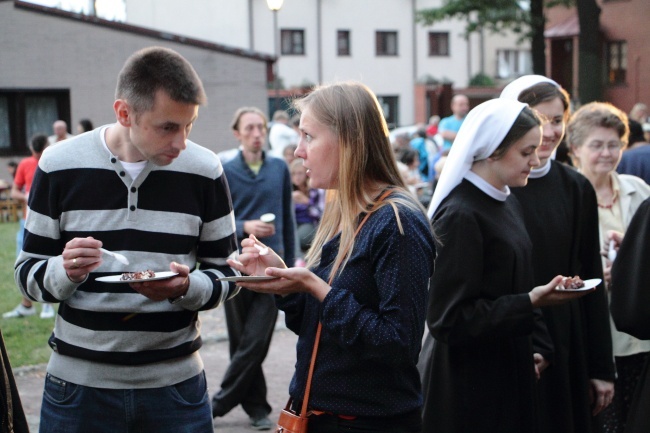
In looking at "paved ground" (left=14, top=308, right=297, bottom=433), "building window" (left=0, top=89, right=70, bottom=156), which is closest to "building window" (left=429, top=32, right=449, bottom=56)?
"building window" (left=0, top=89, right=70, bottom=156)

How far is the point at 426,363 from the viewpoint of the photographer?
155 inches

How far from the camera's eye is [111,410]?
3.35m

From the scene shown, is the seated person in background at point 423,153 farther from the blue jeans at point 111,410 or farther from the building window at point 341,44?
the building window at point 341,44

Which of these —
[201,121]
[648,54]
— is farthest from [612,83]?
[201,121]

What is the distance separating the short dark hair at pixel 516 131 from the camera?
3787 millimetres

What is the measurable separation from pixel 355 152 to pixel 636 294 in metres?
1.42

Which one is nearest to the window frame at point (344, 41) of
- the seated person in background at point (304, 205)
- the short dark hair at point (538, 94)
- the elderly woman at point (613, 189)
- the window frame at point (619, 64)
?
the window frame at point (619, 64)

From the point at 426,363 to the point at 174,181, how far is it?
137 cm

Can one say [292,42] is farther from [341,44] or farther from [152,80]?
[152,80]

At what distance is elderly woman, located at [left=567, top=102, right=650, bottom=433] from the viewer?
5145 mm

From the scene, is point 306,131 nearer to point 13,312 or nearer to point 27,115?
point 13,312

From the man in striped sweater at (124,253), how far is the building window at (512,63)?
54479 millimetres

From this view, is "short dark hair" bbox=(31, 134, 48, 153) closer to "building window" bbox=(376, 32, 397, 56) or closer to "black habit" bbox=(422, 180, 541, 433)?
"black habit" bbox=(422, 180, 541, 433)

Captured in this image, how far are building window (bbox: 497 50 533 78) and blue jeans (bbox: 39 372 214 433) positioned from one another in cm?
5461
